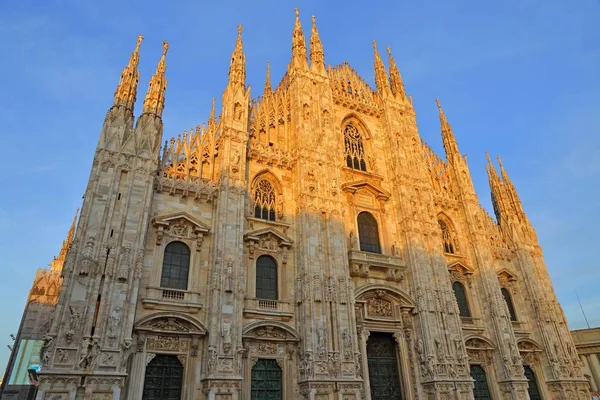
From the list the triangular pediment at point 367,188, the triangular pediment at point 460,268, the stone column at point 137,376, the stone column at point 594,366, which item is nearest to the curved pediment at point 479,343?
the triangular pediment at point 460,268

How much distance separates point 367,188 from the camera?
25.7m

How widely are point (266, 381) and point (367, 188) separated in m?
12.9

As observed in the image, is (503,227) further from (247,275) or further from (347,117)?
(247,275)

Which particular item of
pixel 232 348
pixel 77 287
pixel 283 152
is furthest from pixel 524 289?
pixel 77 287

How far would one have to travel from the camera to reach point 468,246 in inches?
1085

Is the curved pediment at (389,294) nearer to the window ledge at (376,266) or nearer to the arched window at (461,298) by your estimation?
the window ledge at (376,266)

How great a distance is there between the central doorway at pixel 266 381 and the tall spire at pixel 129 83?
44.4ft

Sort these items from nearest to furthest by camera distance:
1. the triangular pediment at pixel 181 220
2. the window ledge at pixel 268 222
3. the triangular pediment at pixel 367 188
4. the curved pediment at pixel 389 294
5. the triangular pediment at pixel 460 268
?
the triangular pediment at pixel 181 220, the window ledge at pixel 268 222, the curved pediment at pixel 389 294, the triangular pediment at pixel 367 188, the triangular pediment at pixel 460 268

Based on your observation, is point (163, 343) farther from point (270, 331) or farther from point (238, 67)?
point (238, 67)

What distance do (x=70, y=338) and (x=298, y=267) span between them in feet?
33.2

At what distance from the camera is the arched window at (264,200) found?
21.5m

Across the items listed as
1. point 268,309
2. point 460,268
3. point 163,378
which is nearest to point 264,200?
point 268,309

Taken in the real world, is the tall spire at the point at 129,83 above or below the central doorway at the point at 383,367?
above

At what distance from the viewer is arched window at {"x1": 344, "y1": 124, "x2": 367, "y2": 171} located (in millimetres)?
26750
